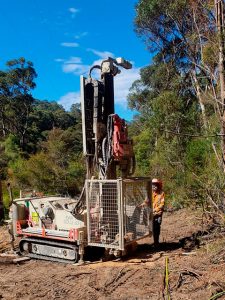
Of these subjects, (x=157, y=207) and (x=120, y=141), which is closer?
(x=120, y=141)

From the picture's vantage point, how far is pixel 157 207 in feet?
28.2

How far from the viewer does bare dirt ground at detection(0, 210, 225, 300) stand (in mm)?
5734

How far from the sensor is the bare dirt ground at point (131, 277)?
18.8 feet

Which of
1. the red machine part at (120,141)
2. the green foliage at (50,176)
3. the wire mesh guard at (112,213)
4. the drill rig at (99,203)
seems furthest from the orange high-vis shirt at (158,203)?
the green foliage at (50,176)

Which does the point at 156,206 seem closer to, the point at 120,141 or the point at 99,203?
the point at 99,203

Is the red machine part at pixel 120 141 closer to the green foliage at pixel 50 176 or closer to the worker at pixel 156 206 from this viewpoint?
the worker at pixel 156 206

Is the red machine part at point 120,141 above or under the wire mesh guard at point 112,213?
above

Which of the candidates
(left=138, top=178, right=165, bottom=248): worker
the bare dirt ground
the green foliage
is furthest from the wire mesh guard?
the green foliage

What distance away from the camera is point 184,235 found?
32.8 ft

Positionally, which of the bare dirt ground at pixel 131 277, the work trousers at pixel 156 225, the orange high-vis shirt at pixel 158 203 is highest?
the orange high-vis shirt at pixel 158 203

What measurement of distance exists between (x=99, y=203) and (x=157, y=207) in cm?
153

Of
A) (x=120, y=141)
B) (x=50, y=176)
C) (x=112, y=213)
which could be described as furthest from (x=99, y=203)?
(x=50, y=176)

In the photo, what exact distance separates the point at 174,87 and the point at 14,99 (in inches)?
937

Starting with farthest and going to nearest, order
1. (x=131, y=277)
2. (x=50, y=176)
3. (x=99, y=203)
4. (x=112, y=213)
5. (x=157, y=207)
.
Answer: (x=50, y=176), (x=157, y=207), (x=99, y=203), (x=112, y=213), (x=131, y=277)
